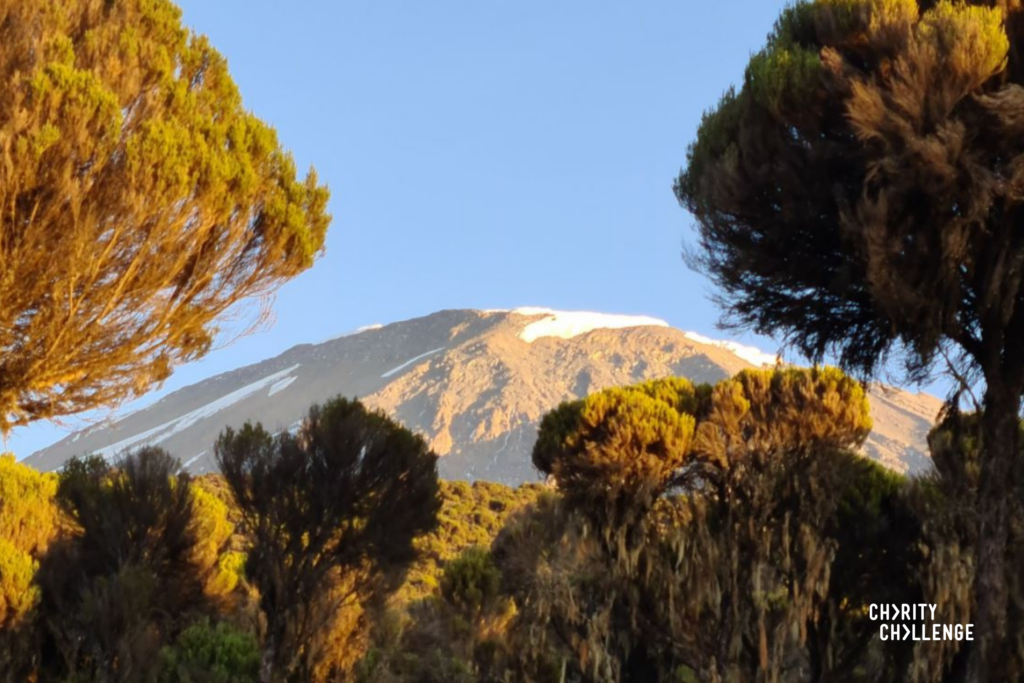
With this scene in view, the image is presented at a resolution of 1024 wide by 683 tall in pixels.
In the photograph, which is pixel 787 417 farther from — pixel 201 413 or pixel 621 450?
pixel 201 413

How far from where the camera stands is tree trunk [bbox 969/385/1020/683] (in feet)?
35.9

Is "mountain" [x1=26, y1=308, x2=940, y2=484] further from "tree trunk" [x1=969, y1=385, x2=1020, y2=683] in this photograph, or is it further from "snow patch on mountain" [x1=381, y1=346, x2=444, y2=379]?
"tree trunk" [x1=969, y1=385, x2=1020, y2=683]

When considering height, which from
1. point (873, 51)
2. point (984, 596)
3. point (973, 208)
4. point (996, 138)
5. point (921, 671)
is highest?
point (873, 51)

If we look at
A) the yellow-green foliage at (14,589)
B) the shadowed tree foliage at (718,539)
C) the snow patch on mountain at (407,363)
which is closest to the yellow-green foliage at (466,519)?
the shadowed tree foliage at (718,539)

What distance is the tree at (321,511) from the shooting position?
16.7 m

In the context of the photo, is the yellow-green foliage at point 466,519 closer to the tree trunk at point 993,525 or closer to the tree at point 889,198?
the tree at point 889,198

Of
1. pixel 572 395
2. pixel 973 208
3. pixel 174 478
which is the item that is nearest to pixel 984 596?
pixel 973 208

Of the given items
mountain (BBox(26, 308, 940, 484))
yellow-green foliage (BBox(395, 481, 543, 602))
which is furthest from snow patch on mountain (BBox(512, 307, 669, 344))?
yellow-green foliage (BBox(395, 481, 543, 602))

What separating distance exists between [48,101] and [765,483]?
12052 mm

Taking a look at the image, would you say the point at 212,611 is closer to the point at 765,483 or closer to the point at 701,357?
the point at 765,483

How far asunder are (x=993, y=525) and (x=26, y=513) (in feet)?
57.0

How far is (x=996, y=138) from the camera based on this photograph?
33.9 feet

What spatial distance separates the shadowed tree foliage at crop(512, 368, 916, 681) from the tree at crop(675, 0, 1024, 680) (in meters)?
5.02

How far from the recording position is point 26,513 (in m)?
20.4
